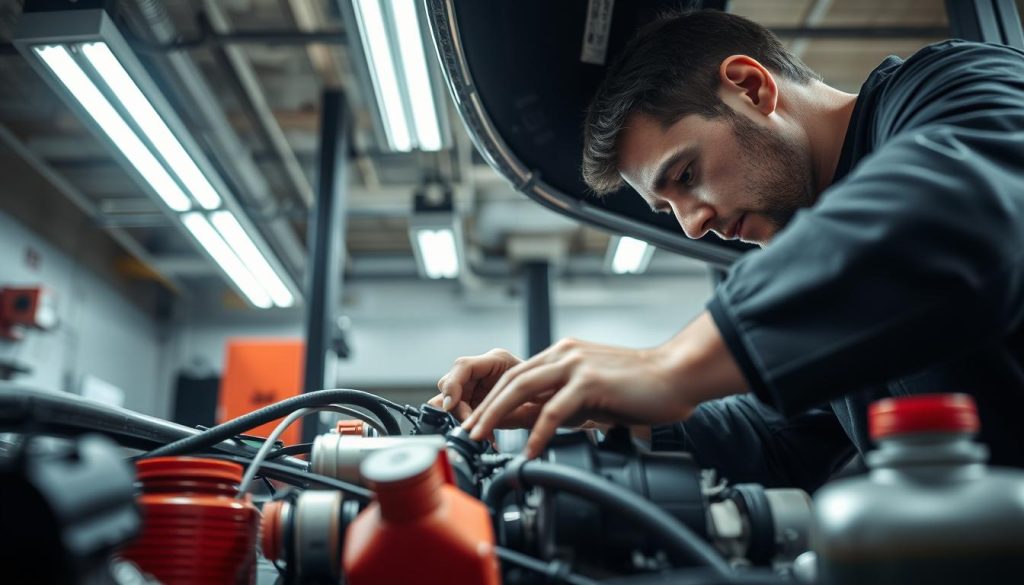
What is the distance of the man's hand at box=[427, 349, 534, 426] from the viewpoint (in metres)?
0.90

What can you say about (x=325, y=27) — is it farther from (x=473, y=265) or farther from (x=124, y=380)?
(x=124, y=380)

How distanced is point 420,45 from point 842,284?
202 cm

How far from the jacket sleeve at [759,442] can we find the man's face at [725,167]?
275mm

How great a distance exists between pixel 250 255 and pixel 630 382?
12.2ft

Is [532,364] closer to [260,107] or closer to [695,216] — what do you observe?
[695,216]

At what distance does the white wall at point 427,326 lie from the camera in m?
6.08

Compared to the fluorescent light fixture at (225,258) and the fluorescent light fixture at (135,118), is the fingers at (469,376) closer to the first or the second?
the fluorescent light fixture at (135,118)

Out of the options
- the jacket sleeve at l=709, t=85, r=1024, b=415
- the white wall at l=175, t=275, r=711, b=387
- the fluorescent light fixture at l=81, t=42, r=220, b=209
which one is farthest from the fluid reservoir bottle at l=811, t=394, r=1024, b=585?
the white wall at l=175, t=275, r=711, b=387

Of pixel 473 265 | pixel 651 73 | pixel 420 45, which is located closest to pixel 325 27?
pixel 420 45

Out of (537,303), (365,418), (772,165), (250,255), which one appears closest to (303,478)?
(365,418)

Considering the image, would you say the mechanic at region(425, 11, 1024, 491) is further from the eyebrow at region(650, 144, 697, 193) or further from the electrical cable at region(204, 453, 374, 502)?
the electrical cable at region(204, 453, 374, 502)

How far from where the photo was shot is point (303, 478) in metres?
0.68

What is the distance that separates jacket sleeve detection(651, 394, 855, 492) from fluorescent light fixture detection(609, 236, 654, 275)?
286 centimetres

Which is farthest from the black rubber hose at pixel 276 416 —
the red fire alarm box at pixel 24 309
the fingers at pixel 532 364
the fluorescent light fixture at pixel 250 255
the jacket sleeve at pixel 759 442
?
the red fire alarm box at pixel 24 309
